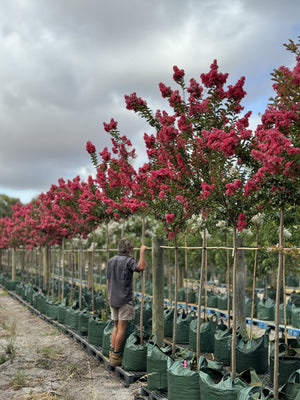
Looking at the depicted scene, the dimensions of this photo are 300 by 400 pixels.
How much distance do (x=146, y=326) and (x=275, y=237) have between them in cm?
521

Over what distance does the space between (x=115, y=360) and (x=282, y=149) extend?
166 inches

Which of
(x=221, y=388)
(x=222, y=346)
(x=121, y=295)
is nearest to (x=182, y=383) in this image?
(x=221, y=388)

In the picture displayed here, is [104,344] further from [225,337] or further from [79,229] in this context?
[79,229]

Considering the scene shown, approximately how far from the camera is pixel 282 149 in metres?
3.51

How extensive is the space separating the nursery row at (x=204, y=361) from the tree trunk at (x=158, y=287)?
0.80ft

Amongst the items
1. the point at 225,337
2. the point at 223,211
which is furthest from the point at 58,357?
the point at 223,211

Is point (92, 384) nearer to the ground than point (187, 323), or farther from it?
nearer to the ground

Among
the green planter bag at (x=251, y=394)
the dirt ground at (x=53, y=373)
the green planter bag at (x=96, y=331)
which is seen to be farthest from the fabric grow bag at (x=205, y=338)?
the green planter bag at (x=251, y=394)

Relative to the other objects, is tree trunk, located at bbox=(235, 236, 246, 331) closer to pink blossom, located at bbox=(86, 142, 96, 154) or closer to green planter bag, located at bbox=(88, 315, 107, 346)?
green planter bag, located at bbox=(88, 315, 107, 346)

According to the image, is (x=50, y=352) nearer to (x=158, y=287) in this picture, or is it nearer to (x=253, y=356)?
(x=158, y=287)

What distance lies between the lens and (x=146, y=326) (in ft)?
24.1

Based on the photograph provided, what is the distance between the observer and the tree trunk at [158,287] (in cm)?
659

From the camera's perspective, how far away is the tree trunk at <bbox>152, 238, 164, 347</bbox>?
659cm

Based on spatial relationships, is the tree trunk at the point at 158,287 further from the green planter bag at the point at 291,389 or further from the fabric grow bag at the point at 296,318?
the fabric grow bag at the point at 296,318
